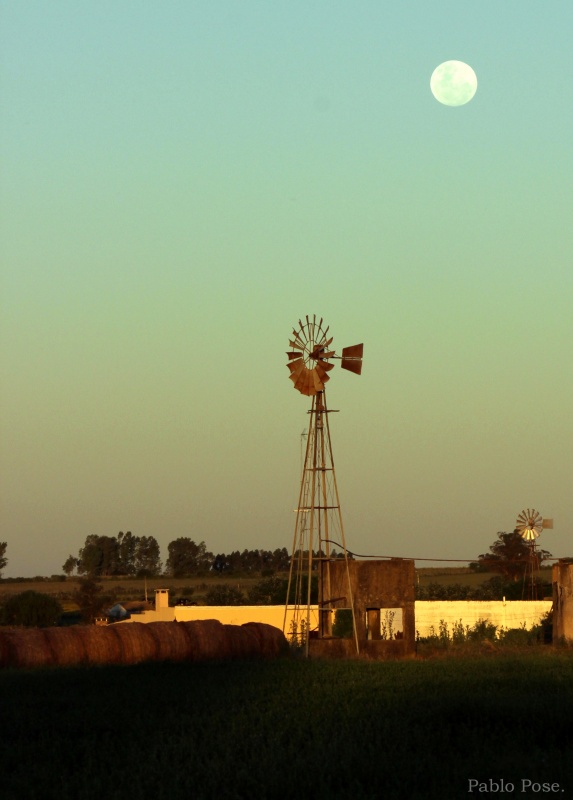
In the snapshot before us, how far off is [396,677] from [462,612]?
23.0 metres

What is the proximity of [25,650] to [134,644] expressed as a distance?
134 inches

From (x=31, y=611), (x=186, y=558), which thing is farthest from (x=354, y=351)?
(x=186, y=558)

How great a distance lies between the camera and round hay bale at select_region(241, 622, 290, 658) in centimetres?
3450

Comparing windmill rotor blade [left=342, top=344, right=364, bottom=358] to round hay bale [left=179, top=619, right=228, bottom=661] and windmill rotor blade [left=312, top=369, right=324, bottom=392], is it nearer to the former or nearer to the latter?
windmill rotor blade [left=312, top=369, right=324, bottom=392]

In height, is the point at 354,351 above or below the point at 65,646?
above

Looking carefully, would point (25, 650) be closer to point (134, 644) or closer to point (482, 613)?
point (134, 644)

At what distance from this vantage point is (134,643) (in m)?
31.1

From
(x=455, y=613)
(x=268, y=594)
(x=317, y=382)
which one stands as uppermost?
(x=317, y=382)

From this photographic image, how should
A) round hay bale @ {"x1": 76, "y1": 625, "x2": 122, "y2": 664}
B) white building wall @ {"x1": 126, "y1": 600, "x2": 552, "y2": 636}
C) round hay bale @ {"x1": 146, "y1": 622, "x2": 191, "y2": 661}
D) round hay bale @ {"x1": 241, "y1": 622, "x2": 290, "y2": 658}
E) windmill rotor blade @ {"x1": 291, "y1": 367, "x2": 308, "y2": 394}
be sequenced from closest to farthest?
1. round hay bale @ {"x1": 76, "y1": 625, "x2": 122, "y2": 664}
2. round hay bale @ {"x1": 146, "y1": 622, "x2": 191, "y2": 661}
3. round hay bale @ {"x1": 241, "y1": 622, "x2": 290, "y2": 658}
4. windmill rotor blade @ {"x1": 291, "y1": 367, "x2": 308, "y2": 394}
5. white building wall @ {"x1": 126, "y1": 600, "x2": 552, "y2": 636}

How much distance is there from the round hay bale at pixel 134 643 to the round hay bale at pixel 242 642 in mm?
2753

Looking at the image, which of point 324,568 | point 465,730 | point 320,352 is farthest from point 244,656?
point 465,730

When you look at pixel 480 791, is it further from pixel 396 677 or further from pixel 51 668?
pixel 51 668

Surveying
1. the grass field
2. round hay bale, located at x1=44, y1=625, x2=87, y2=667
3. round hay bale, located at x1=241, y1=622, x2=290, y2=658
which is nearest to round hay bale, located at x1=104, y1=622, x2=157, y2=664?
round hay bale, located at x1=44, y1=625, x2=87, y2=667

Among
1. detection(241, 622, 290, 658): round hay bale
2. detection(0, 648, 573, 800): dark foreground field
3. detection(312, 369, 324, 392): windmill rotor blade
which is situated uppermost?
detection(312, 369, 324, 392): windmill rotor blade
